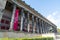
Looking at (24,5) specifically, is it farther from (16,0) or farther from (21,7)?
(16,0)

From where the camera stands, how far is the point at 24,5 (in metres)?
22.2

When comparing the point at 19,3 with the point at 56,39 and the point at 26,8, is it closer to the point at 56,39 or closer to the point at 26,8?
the point at 26,8

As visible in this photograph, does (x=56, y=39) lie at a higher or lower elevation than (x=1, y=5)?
lower

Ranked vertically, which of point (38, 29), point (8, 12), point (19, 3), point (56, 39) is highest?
point (19, 3)

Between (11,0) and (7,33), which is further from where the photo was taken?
(11,0)

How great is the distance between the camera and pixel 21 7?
21.2m

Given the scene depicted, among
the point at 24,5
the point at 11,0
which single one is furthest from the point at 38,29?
the point at 11,0

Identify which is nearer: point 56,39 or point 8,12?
point 8,12

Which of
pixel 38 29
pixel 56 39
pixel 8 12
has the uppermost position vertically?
pixel 8 12

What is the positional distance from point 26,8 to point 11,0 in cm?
658

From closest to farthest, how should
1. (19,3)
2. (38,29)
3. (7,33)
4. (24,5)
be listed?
(7,33) → (19,3) → (24,5) → (38,29)

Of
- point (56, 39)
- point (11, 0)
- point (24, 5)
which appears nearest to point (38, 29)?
point (56, 39)

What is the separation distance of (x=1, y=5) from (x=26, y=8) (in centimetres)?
968

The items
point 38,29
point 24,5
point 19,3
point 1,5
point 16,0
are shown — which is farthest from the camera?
point 38,29
